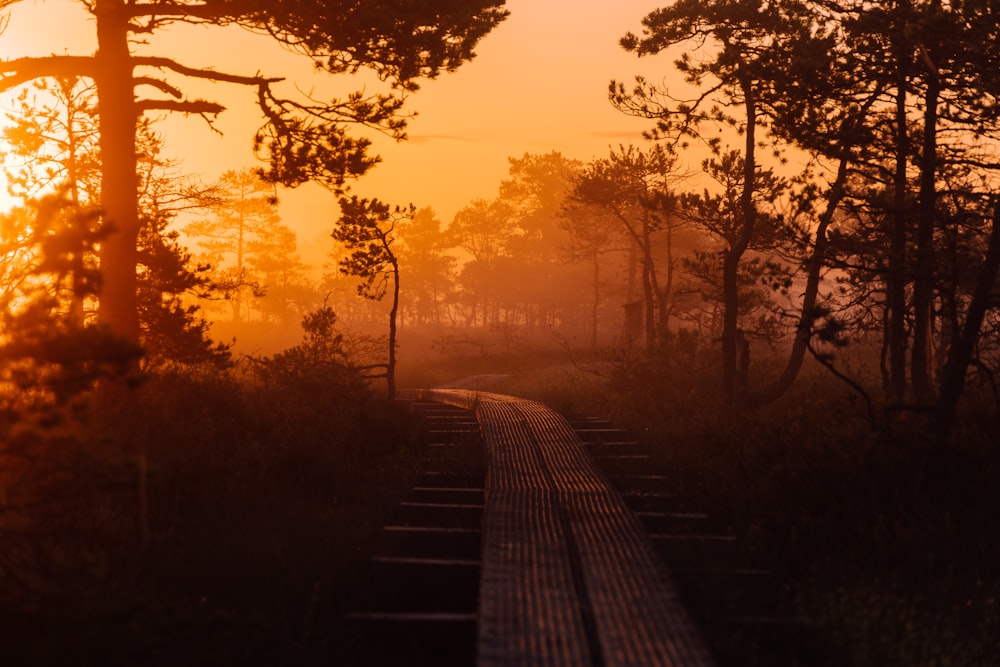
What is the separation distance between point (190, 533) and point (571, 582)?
153 inches

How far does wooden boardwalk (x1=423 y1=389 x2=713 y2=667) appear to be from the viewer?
570cm

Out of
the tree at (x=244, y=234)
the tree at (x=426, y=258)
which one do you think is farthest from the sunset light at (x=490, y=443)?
the tree at (x=426, y=258)

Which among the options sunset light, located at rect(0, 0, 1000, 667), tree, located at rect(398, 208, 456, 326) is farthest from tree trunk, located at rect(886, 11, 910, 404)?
tree, located at rect(398, 208, 456, 326)

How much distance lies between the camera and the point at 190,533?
26.6 feet

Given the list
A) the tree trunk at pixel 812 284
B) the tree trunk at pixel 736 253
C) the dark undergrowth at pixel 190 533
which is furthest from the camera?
the tree trunk at pixel 736 253

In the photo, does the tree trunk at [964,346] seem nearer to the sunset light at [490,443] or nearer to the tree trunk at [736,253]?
the sunset light at [490,443]

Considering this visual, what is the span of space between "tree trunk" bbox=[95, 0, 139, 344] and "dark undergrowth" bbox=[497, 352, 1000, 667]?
8859 mm

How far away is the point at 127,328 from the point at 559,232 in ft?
217

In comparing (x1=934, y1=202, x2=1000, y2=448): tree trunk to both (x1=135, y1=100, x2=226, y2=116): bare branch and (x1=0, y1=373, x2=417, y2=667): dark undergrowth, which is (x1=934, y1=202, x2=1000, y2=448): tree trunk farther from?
(x1=135, y1=100, x2=226, y2=116): bare branch

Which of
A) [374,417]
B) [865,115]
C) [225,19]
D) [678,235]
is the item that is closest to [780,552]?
[374,417]

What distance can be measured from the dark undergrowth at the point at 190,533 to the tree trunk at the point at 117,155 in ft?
5.29

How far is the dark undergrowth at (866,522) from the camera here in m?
6.57

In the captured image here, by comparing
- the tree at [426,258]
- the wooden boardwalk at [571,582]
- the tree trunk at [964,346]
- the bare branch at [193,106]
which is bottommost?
the wooden boardwalk at [571,582]

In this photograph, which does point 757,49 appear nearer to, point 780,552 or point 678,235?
point 780,552
